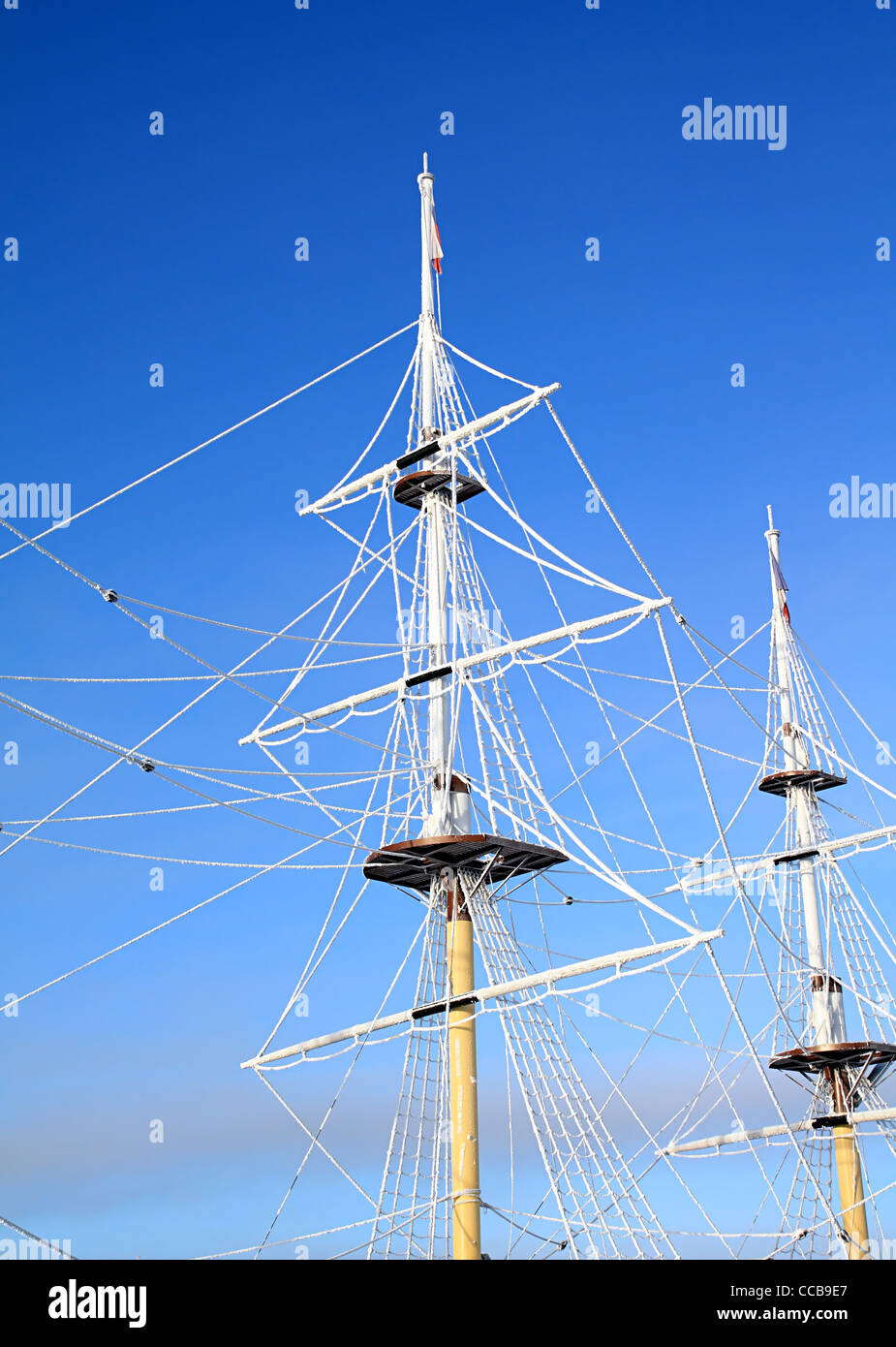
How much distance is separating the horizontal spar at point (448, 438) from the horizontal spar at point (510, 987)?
11475 mm

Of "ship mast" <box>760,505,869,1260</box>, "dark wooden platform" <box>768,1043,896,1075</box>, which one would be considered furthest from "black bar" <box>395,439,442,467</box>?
"dark wooden platform" <box>768,1043,896,1075</box>

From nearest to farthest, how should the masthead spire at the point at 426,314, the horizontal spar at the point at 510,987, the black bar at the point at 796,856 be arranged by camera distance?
the horizontal spar at the point at 510,987 < the masthead spire at the point at 426,314 < the black bar at the point at 796,856

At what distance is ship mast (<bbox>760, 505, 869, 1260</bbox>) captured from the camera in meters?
48.0

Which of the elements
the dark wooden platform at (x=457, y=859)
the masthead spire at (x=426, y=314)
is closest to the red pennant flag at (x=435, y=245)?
the masthead spire at (x=426, y=314)

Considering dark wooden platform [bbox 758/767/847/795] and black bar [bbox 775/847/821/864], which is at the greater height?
dark wooden platform [bbox 758/767/847/795]

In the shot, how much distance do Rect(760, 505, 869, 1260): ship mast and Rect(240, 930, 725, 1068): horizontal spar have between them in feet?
57.1

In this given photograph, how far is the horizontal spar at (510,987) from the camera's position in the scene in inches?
1161

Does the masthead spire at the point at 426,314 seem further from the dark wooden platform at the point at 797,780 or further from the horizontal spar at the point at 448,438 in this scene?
the dark wooden platform at the point at 797,780

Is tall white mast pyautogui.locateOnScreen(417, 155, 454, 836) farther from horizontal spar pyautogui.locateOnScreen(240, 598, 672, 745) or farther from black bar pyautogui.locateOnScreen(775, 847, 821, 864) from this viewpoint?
black bar pyautogui.locateOnScreen(775, 847, 821, 864)

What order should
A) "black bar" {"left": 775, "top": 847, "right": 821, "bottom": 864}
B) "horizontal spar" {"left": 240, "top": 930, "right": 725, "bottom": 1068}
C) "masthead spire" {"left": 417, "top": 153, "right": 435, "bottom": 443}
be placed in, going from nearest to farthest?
"horizontal spar" {"left": 240, "top": 930, "right": 725, "bottom": 1068}, "masthead spire" {"left": 417, "top": 153, "right": 435, "bottom": 443}, "black bar" {"left": 775, "top": 847, "right": 821, "bottom": 864}

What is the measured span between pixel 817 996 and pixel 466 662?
68.1 feet

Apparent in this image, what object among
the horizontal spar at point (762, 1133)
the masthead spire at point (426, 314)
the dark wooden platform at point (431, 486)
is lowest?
the horizontal spar at point (762, 1133)
